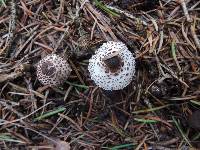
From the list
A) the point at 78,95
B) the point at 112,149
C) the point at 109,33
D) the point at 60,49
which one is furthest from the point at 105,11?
the point at 112,149

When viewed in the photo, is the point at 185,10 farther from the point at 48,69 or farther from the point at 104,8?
Answer: the point at 48,69

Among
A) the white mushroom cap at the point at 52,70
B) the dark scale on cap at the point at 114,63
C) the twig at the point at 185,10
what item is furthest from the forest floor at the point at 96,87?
the dark scale on cap at the point at 114,63

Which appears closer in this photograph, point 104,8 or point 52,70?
point 52,70

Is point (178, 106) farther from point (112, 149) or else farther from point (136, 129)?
point (112, 149)

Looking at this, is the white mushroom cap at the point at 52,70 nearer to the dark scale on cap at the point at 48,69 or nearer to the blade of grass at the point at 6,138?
the dark scale on cap at the point at 48,69

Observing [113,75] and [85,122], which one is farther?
[85,122]

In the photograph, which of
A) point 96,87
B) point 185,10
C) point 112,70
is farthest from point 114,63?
point 185,10

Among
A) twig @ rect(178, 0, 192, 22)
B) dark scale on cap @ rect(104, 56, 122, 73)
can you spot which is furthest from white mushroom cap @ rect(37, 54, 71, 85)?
twig @ rect(178, 0, 192, 22)
